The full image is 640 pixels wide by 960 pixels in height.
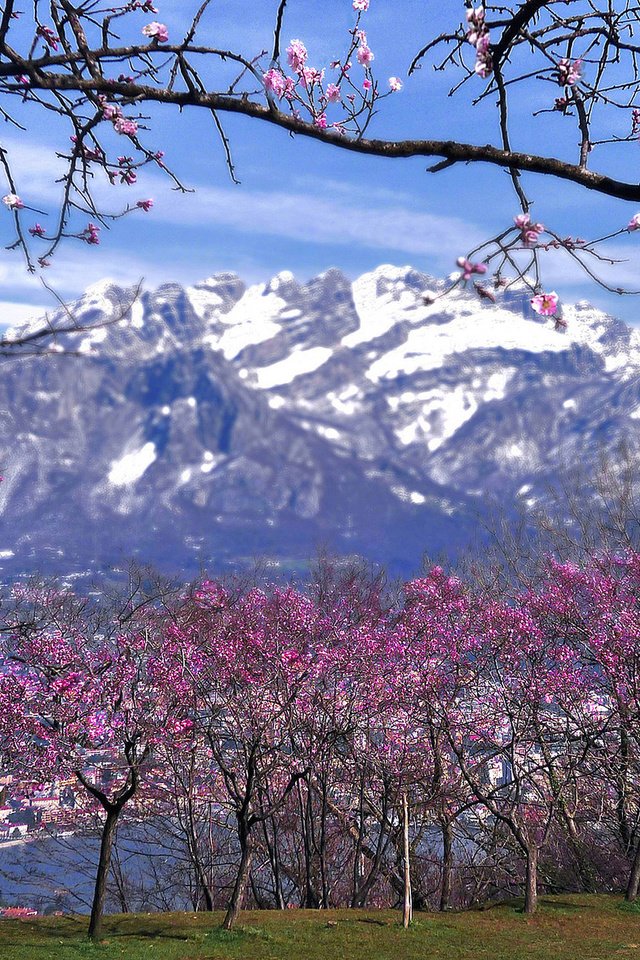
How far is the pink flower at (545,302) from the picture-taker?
5.25m

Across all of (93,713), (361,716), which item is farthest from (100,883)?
(361,716)

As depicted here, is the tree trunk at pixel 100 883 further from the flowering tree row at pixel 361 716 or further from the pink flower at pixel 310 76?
the pink flower at pixel 310 76

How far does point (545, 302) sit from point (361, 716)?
2127 cm

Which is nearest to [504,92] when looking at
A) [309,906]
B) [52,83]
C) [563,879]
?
[52,83]

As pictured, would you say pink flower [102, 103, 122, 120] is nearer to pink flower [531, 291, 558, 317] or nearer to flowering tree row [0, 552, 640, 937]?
pink flower [531, 291, 558, 317]

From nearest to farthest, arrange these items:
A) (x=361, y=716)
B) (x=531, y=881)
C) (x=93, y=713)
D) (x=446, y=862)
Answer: (x=93, y=713) → (x=531, y=881) → (x=361, y=716) → (x=446, y=862)

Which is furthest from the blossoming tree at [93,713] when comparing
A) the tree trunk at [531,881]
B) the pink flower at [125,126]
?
the pink flower at [125,126]

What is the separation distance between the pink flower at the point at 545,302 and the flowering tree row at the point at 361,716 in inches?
619

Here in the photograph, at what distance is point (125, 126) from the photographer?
6734 mm

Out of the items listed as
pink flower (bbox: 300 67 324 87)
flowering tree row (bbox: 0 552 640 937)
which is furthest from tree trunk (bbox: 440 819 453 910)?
pink flower (bbox: 300 67 324 87)

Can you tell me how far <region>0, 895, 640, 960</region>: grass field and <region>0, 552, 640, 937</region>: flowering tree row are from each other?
38.6 inches

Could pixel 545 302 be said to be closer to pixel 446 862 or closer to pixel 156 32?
pixel 156 32

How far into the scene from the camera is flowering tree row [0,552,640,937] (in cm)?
2178

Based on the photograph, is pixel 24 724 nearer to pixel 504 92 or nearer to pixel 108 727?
pixel 108 727
